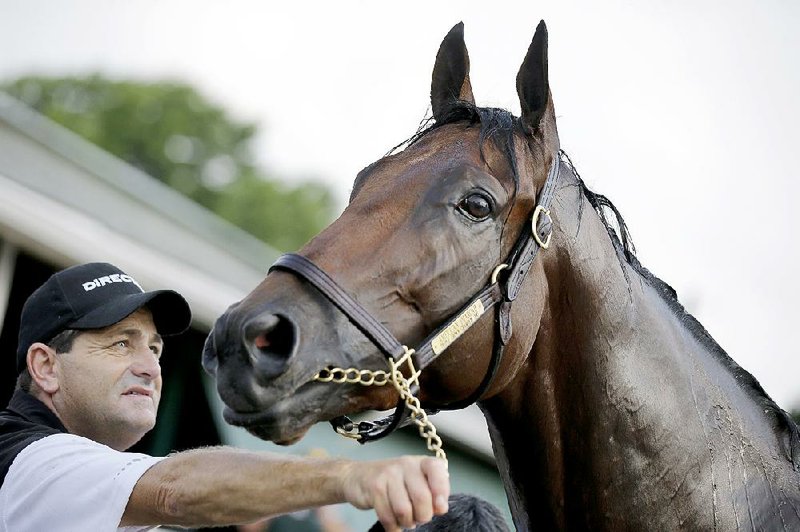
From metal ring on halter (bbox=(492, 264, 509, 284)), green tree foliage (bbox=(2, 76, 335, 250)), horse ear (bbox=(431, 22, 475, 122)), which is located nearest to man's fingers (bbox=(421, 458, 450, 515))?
metal ring on halter (bbox=(492, 264, 509, 284))

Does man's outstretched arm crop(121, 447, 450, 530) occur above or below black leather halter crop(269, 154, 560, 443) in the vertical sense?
below

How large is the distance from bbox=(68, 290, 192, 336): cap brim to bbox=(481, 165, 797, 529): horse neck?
140cm

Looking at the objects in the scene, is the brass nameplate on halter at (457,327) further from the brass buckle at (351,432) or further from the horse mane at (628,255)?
the horse mane at (628,255)

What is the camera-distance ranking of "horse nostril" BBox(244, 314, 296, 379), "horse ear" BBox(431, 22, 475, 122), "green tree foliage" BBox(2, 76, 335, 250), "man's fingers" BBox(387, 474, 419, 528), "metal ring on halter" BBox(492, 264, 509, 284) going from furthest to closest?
1. "green tree foliage" BBox(2, 76, 335, 250)
2. "horse ear" BBox(431, 22, 475, 122)
3. "metal ring on halter" BBox(492, 264, 509, 284)
4. "horse nostril" BBox(244, 314, 296, 379)
5. "man's fingers" BBox(387, 474, 419, 528)

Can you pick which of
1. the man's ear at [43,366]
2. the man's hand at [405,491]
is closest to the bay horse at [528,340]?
the man's hand at [405,491]

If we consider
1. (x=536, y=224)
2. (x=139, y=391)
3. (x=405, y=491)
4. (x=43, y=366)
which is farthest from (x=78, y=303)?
(x=405, y=491)

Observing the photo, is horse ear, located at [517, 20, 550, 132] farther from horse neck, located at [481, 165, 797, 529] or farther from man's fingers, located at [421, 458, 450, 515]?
man's fingers, located at [421, 458, 450, 515]

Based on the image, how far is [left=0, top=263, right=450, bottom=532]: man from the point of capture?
6.75 feet

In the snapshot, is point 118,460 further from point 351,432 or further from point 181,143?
point 181,143

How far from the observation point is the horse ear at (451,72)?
3445 mm

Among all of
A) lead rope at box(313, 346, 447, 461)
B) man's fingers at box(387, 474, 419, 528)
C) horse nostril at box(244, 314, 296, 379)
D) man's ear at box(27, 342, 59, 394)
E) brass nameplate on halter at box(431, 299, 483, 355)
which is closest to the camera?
man's fingers at box(387, 474, 419, 528)

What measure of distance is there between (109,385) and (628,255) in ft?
6.22

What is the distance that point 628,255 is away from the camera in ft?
10.7

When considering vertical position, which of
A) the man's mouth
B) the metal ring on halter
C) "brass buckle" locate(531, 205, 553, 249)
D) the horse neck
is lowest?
the man's mouth
